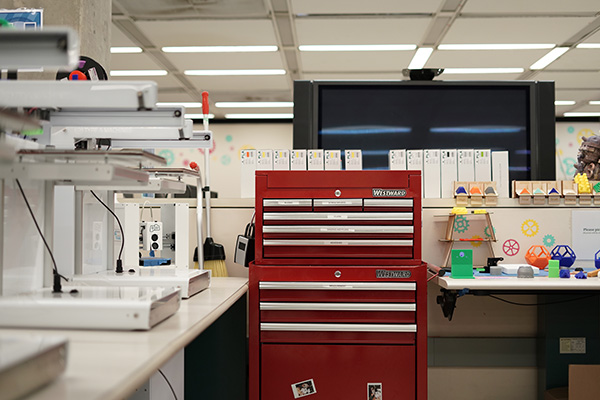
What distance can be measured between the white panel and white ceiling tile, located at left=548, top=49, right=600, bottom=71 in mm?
5576

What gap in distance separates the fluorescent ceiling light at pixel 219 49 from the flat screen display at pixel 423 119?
8.71ft

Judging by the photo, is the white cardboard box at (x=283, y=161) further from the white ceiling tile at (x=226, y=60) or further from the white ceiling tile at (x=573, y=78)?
the white ceiling tile at (x=573, y=78)

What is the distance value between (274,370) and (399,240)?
2.27 ft

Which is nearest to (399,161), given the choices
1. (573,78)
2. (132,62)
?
(132,62)

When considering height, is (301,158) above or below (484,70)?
below

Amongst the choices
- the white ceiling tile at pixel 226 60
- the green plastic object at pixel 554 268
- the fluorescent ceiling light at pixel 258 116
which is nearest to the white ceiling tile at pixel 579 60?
the white ceiling tile at pixel 226 60

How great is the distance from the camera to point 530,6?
4.46 meters

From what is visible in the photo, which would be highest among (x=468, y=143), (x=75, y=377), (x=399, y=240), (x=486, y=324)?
(x=468, y=143)

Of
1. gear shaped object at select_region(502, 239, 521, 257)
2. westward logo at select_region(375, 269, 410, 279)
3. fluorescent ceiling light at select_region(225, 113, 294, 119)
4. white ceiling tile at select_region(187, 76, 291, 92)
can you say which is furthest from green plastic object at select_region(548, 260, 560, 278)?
fluorescent ceiling light at select_region(225, 113, 294, 119)

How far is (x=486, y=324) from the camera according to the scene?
2.69m

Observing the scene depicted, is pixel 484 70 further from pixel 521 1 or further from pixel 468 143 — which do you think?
pixel 468 143

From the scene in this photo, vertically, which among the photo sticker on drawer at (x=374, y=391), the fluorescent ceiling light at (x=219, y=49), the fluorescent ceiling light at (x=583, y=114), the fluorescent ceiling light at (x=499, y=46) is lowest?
the photo sticker on drawer at (x=374, y=391)

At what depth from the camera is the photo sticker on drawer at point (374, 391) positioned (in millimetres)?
2057

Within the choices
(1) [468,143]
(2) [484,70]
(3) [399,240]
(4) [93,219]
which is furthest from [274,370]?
(2) [484,70]
